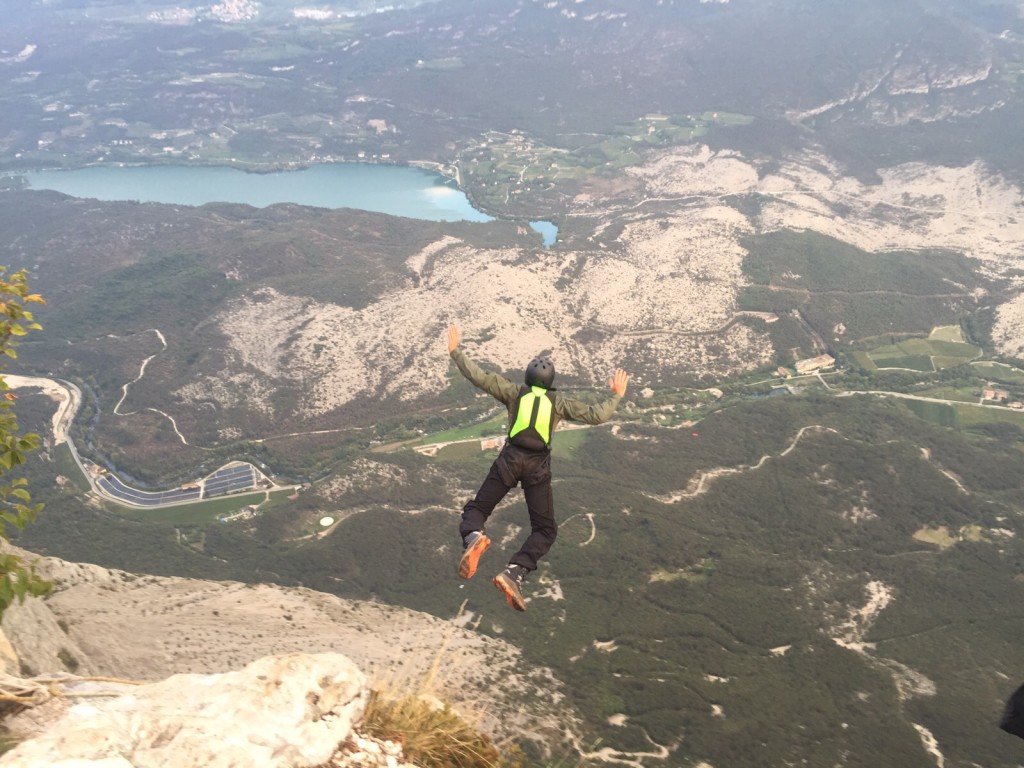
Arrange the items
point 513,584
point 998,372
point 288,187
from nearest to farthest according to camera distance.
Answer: point 513,584 → point 998,372 → point 288,187

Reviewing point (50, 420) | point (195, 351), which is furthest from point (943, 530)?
point (50, 420)

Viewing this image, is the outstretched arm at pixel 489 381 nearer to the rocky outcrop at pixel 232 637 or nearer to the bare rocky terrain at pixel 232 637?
the rocky outcrop at pixel 232 637

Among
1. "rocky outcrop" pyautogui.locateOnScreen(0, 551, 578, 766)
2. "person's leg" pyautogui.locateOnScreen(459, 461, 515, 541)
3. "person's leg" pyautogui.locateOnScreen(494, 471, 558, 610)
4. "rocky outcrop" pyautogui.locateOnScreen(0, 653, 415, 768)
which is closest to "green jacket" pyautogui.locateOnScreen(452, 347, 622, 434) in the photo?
"person's leg" pyautogui.locateOnScreen(459, 461, 515, 541)

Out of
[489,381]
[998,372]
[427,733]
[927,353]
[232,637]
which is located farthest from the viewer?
[927,353]

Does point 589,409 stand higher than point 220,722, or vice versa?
point 589,409

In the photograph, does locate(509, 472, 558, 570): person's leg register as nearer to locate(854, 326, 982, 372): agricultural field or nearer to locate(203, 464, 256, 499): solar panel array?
locate(203, 464, 256, 499): solar panel array

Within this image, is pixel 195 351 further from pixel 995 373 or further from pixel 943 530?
pixel 995 373

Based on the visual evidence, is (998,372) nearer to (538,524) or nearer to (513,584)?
(538,524)

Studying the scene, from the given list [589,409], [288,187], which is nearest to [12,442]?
[589,409]
